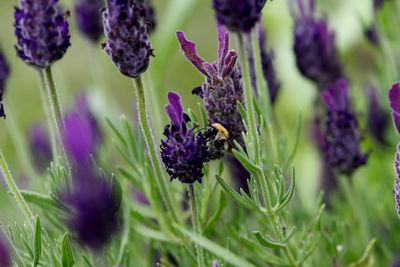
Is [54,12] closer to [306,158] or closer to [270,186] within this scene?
[270,186]

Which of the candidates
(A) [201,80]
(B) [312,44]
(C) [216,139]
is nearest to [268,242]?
(C) [216,139]

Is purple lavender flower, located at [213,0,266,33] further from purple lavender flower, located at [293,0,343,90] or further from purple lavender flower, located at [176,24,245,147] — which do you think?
purple lavender flower, located at [293,0,343,90]

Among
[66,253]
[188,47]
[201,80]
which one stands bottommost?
[201,80]

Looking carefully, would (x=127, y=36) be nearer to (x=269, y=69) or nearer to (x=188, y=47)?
(x=188, y=47)

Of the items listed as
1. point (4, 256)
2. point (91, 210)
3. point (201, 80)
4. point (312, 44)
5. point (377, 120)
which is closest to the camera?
point (91, 210)

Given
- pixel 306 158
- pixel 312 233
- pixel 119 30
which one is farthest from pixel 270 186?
pixel 306 158

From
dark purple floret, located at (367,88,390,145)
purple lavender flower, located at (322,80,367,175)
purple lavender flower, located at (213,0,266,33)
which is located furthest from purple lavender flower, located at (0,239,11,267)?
dark purple floret, located at (367,88,390,145)
